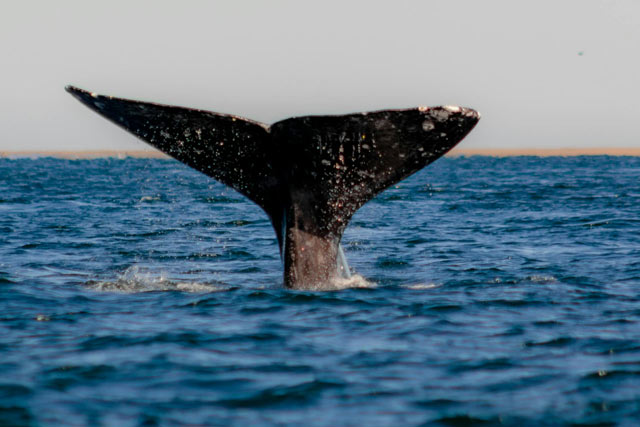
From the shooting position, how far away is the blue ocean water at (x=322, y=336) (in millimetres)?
4984

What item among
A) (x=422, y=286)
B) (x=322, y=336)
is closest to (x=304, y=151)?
(x=322, y=336)

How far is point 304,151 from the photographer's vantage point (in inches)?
274

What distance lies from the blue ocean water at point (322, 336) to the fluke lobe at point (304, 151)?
0.88 meters

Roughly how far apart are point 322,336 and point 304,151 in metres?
1.54

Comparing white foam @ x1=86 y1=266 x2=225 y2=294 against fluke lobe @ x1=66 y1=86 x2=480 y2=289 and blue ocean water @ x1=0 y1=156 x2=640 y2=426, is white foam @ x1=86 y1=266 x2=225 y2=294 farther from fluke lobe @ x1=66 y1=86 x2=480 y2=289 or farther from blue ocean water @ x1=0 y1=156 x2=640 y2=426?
fluke lobe @ x1=66 y1=86 x2=480 y2=289

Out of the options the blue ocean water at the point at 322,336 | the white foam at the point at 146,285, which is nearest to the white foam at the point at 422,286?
the blue ocean water at the point at 322,336

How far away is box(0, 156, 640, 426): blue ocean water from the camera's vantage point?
196 inches

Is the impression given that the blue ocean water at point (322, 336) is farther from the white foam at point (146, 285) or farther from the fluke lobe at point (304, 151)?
the fluke lobe at point (304, 151)

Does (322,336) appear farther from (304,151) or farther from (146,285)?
(146,285)

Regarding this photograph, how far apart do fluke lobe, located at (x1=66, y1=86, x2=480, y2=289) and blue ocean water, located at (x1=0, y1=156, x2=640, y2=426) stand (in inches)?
34.8

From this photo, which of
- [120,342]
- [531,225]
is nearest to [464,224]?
[531,225]

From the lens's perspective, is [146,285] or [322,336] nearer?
[322,336]

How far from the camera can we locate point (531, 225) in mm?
17844

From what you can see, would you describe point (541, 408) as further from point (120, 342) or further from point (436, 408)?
point (120, 342)
